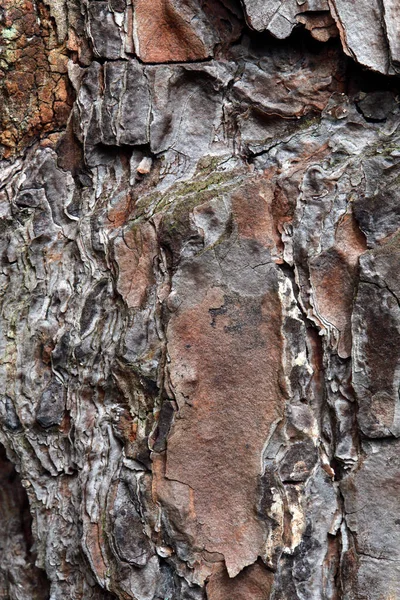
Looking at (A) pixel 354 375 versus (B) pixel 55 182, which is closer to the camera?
(A) pixel 354 375

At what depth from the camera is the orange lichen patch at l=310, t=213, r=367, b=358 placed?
4.43ft

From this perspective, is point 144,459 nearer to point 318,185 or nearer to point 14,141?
point 318,185

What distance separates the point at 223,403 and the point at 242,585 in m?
0.40

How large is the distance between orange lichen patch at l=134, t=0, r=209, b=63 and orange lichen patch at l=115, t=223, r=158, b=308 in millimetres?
426

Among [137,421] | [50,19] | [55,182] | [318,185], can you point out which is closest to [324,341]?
[318,185]

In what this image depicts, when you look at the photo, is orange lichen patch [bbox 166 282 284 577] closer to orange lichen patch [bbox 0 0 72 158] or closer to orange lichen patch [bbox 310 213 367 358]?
orange lichen patch [bbox 310 213 367 358]

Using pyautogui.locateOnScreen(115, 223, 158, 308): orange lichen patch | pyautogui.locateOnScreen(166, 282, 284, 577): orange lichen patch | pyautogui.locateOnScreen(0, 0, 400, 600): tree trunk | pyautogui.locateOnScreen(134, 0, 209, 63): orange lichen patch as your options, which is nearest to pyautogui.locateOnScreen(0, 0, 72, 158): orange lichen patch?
pyautogui.locateOnScreen(0, 0, 400, 600): tree trunk

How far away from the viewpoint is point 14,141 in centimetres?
165

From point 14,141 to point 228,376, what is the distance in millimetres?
860

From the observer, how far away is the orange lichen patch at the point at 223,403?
1354 mm

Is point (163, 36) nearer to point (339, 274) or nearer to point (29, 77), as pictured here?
point (29, 77)

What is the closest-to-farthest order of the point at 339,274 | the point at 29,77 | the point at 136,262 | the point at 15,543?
the point at 339,274 → the point at 136,262 → the point at 29,77 → the point at 15,543

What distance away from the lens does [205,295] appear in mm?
1389

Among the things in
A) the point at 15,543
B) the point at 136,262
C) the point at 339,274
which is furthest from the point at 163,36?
the point at 15,543
